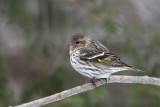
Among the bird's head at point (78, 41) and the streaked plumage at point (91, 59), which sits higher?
the bird's head at point (78, 41)

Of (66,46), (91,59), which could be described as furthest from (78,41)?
(66,46)

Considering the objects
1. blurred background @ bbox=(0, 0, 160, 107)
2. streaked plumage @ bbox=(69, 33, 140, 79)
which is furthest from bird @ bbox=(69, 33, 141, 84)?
blurred background @ bbox=(0, 0, 160, 107)

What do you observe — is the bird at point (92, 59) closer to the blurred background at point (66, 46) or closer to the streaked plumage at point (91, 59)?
the streaked plumage at point (91, 59)

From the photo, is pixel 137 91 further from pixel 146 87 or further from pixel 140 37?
pixel 140 37

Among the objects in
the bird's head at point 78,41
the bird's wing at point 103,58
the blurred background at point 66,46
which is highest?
the bird's head at point 78,41

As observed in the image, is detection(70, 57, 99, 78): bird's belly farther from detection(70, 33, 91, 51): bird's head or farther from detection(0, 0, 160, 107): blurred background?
detection(0, 0, 160, 107): blurred background

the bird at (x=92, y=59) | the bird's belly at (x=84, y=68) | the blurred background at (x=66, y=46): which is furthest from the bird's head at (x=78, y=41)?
the blurred background at (x=66, y=46)

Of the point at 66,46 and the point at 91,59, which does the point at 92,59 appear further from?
the point at 66,46

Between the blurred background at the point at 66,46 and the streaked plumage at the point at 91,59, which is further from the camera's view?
the blurred background at the point at 66,46

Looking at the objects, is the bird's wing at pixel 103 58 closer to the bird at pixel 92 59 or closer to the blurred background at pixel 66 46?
the bird at pixel 92 59
